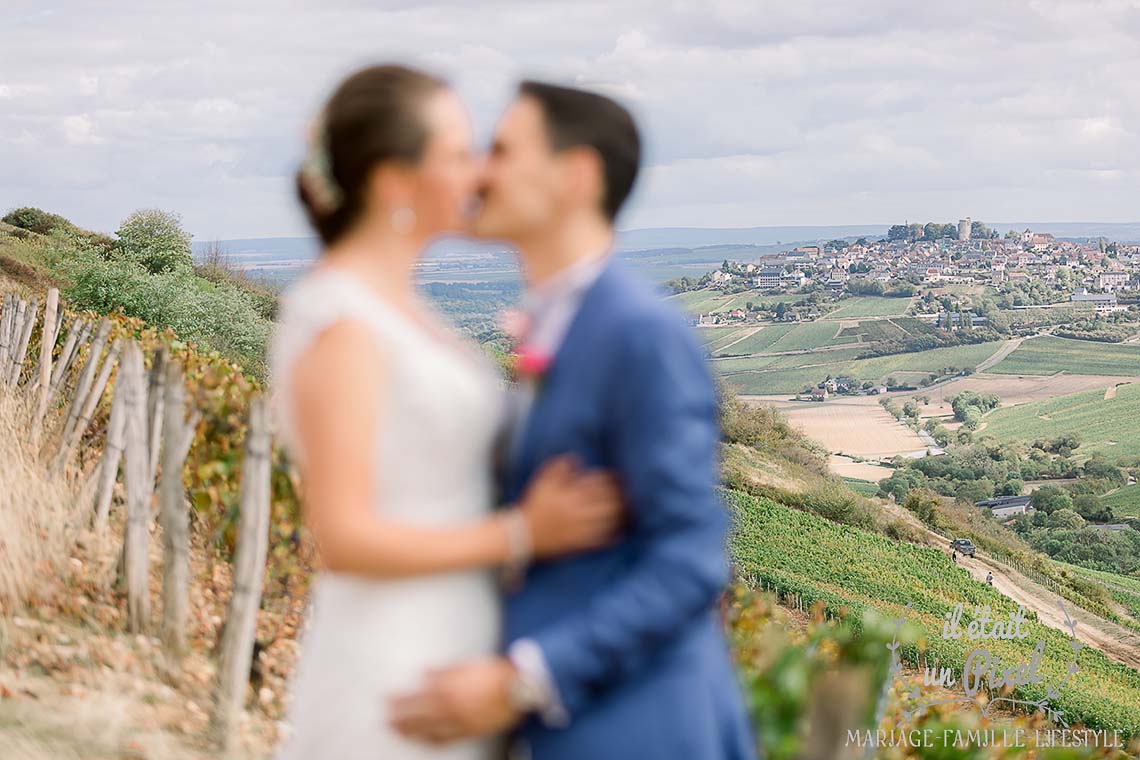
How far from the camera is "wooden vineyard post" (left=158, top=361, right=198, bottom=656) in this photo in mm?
4730

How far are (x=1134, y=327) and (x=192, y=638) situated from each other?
183 meters

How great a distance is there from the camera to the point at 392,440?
171cm

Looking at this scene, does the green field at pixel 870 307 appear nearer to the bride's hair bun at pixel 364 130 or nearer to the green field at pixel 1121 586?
the green field at pixel 1121 586

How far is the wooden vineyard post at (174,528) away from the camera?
4.73m

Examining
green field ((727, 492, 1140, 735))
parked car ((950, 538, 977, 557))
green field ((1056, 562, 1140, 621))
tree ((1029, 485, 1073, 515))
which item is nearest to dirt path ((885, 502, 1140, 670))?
parked car ((950, 538, 977, 557))

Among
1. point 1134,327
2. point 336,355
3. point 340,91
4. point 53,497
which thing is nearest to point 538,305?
point 336,355

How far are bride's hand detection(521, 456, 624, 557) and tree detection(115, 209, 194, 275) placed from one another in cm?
3427

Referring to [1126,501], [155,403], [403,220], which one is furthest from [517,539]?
[1126,501]

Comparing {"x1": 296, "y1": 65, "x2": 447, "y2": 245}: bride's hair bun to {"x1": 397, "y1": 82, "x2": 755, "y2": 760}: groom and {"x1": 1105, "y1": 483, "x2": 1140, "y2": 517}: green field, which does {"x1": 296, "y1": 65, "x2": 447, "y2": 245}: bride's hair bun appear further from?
{"x1": 1105, "y1": 483, "x2": 1140, "y2": 517}: green field

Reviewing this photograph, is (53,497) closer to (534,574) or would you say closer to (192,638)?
(192,638)

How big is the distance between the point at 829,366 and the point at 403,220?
503 ft

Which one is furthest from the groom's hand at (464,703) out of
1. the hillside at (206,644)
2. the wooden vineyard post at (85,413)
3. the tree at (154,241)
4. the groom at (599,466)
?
the tree at (154,241)

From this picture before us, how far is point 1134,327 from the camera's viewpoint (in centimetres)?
16850

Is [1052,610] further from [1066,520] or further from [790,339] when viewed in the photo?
[790,339]
